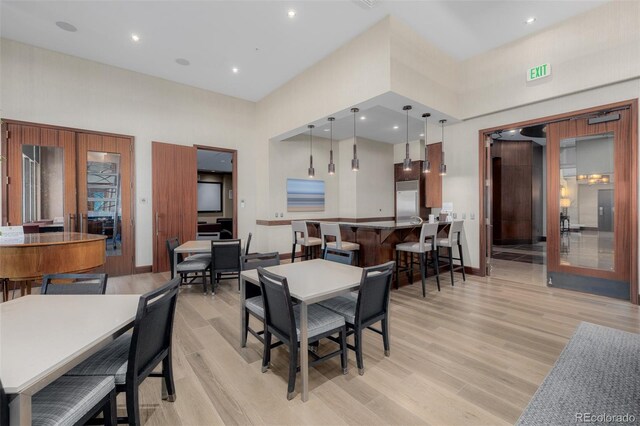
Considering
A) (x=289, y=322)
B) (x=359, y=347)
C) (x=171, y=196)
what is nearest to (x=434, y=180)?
(x=359, y=347)

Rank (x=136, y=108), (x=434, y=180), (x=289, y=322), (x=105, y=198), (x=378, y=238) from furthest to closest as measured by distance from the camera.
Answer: (x=434, y=180), (x=136, y=108), (x=105, y=198), (x=378, y=238), (x=289, y=322)

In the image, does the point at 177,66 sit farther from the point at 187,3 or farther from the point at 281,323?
the point at 281,323

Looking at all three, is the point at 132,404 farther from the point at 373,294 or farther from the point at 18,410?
the point at 373,294

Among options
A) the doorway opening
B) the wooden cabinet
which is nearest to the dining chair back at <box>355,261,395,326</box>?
the wooden cabinet

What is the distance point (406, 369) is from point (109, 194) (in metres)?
5.48

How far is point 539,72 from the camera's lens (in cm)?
409

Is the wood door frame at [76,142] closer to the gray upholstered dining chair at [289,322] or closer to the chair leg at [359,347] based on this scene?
the gray upholstered dining chair at [289,322]

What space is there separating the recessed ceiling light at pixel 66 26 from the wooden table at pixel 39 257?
300 cm

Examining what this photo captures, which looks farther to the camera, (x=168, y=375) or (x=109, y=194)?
(x=109, y=194)

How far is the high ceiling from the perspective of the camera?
356cm

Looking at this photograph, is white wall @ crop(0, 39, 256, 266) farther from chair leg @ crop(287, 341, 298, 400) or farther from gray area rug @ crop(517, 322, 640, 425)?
gray area rug @ crop(517, 322, 640, 425)

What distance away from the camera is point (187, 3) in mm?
3500

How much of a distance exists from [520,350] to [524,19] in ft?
13.9

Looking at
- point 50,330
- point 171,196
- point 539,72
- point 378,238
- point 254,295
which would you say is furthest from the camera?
point 171,196
